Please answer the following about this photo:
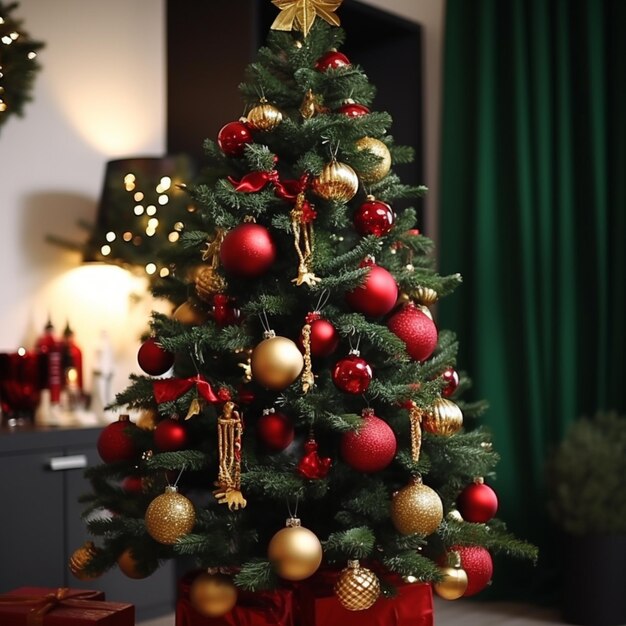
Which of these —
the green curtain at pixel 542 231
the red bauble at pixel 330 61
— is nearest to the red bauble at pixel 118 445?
the red bauble at pixel 330 61

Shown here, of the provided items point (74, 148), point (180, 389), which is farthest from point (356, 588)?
point (74, 148)

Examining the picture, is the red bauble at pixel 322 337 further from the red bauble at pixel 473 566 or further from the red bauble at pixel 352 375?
the red bauble at pixel 473 566

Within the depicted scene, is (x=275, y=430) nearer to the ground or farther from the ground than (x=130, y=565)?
farther from the ground

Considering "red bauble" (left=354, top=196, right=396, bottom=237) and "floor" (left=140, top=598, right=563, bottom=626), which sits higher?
"red bauble" (left=354, top=196, right=396, bottom=237)

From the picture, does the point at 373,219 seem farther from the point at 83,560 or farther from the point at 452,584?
the point at 83,560

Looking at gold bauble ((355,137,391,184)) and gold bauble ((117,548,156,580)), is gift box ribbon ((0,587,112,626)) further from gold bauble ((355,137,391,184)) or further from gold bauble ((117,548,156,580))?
gold bauble ((355,137,391,184))

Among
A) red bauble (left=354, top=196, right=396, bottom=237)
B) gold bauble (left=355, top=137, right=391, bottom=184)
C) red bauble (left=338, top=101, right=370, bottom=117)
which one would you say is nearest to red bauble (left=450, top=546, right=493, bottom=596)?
red bauble (left=354, top=196, right=396, bottom=237)

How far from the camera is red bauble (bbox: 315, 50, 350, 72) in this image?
2.07 metres

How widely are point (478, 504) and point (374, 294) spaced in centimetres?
48

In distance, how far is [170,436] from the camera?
1.94 m

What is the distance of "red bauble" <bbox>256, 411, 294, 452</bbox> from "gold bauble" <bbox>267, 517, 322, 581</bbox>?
0.55ft

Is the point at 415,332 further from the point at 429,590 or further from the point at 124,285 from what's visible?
the point at 124,285

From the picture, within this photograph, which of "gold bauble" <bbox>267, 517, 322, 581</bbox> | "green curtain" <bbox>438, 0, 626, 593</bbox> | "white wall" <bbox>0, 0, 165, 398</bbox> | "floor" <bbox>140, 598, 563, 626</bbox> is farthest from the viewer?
"green curtain" <bbox>438, 0, 626, 593</bbox>

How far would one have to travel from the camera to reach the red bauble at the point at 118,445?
2059 millimetres
